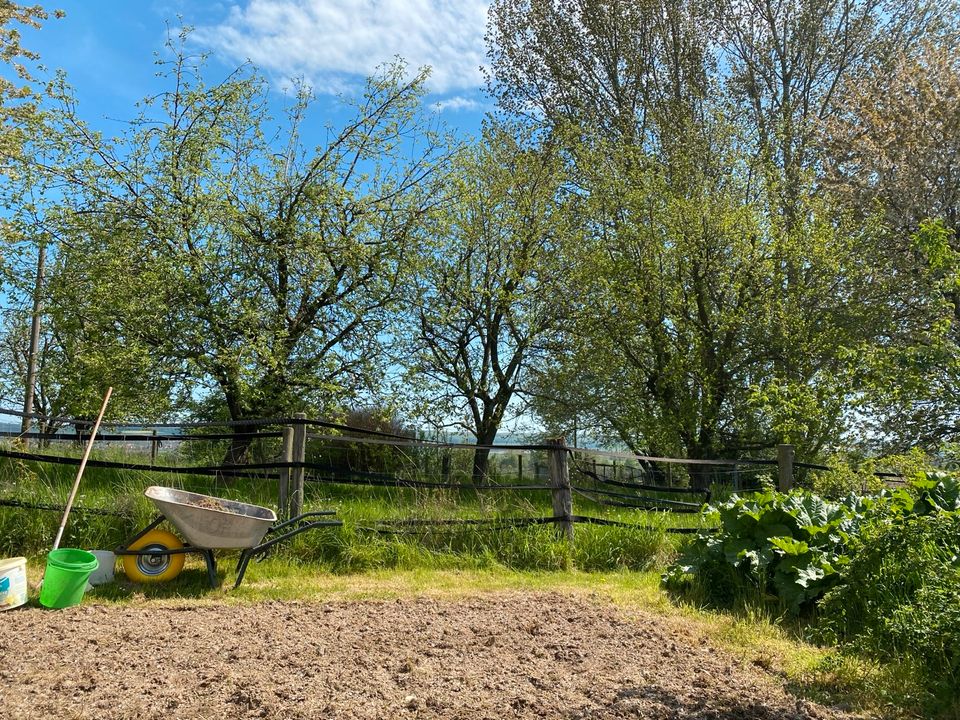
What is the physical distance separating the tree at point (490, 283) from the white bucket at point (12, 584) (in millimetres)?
9031

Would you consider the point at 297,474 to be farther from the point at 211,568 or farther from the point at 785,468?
the point at 785,468

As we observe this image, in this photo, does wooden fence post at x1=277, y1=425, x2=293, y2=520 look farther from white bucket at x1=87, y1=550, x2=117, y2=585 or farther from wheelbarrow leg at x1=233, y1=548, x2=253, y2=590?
white bucket at x1=87, y1=550, x2=117, y2=585

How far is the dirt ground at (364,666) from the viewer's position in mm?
3123

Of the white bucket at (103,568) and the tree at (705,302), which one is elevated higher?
the tree at (705,302)

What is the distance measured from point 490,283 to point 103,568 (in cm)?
965

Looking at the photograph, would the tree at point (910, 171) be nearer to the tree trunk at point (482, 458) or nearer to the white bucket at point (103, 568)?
the tree trunk at point (482, 458)

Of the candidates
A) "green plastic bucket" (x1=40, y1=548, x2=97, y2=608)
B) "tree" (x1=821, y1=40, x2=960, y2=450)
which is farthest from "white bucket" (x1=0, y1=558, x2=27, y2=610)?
"tree" (x1=821, y1=40, x2=960, y2=450)

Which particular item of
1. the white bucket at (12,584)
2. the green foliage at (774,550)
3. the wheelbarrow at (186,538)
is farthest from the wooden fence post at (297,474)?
the green foliage at (774,550)

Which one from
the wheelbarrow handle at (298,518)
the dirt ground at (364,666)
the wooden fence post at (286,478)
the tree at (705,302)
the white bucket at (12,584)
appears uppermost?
the tree at (705,302)

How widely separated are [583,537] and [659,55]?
46.2 ft

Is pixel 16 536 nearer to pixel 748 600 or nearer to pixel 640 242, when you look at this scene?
pixel 748 600

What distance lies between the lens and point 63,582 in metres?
4.66

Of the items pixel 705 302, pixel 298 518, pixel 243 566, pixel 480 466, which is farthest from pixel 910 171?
pixel 243 566

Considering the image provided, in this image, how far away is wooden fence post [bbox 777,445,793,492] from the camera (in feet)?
28.3
